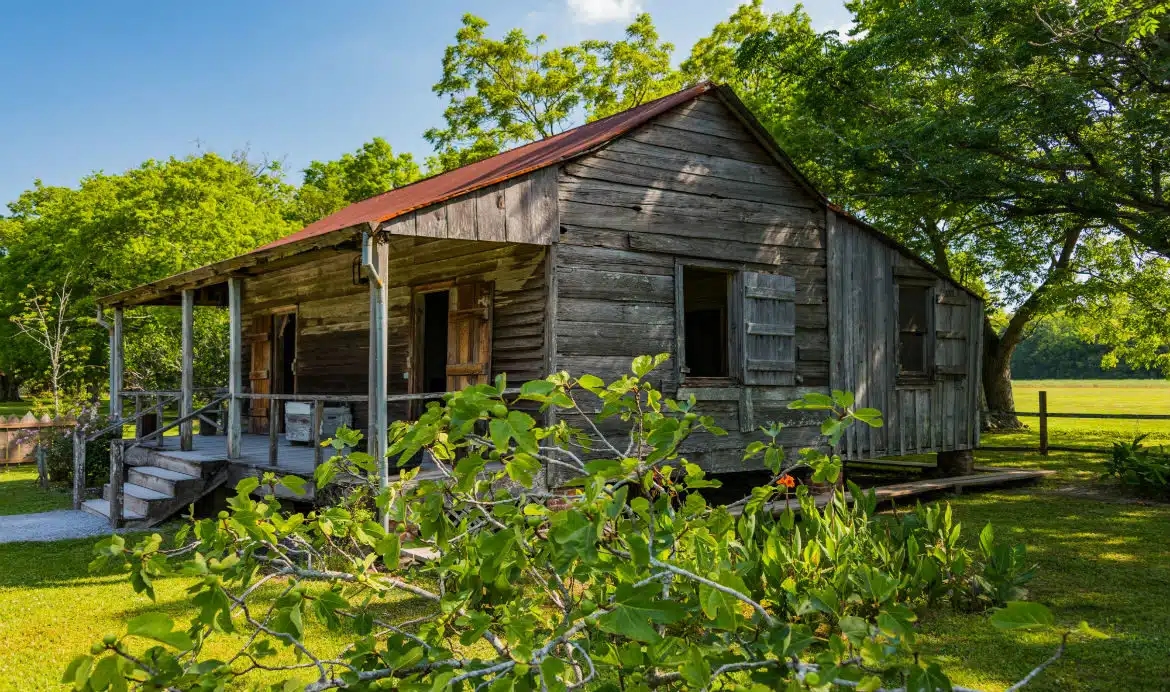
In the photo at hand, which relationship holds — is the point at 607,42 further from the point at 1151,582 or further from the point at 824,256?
the point at 1151,582

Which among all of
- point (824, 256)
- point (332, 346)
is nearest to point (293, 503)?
point (332, 346)

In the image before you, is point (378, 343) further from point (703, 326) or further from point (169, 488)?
point (703, 326)

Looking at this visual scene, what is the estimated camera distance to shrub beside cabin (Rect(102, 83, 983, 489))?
358 inches

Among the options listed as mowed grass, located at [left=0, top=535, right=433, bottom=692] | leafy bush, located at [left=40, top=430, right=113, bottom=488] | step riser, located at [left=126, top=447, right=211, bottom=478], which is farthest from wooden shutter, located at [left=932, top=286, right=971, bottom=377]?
leafy bush, located at [left=40, top=430, right=113, bottom=488]

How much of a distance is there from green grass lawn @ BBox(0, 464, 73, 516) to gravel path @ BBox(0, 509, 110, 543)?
2.10 ft

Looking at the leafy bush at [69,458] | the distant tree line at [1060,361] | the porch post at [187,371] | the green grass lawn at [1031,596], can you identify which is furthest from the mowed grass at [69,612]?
the distant tree line at [1060,361]

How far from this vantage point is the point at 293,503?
9805mm

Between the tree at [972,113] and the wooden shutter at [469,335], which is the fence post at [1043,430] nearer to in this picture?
the tree at [972,113]

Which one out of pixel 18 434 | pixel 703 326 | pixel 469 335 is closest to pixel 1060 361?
pixel 703 326

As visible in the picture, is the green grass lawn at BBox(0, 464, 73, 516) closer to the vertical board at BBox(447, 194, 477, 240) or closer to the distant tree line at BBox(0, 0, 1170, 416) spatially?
the distant tree line at BBox(0, 0, 1170, 416)

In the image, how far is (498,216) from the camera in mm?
8586

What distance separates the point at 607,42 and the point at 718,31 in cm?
405

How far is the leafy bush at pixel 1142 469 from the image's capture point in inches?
470

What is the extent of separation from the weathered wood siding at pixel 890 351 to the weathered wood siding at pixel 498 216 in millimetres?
4470
